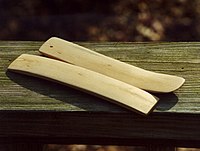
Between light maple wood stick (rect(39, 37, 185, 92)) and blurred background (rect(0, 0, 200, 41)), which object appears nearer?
light maple wood stick (rect(39, 37, 185, 92))

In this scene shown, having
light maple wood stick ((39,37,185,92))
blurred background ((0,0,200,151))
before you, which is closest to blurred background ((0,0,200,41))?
blurred background ((0,0,200,151))

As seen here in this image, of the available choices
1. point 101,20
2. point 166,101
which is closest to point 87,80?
point 166,101

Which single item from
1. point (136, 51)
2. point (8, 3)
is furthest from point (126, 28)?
point (136, 51)

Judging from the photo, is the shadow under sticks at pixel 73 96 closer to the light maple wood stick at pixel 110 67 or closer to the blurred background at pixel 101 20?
the light maple wood stick at pixel 110 67

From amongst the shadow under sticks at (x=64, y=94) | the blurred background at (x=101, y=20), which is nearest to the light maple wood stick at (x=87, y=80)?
the shadow under sticks at (x=64, y=94)

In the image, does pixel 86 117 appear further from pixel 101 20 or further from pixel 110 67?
pixel 101 20

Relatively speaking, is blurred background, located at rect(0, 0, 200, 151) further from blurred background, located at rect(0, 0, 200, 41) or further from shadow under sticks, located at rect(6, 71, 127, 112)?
shadow under sticks, located at rect(6, 71, 127, 112)

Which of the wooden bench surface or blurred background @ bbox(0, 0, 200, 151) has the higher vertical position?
blurred background @ bbox(0, 0, 200, 151)
